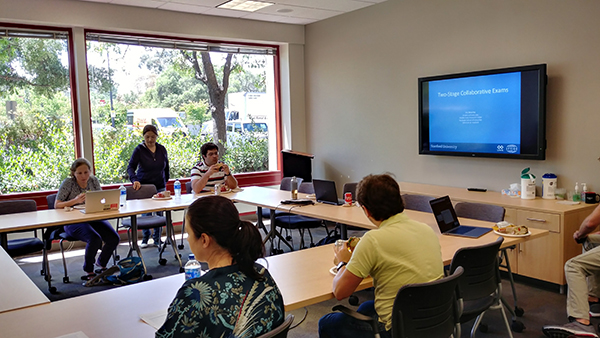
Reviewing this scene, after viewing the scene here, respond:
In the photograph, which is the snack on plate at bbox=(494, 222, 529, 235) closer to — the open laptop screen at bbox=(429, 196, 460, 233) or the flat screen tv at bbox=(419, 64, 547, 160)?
the open laptop screen at bbox=(429, 196, 460, 233)

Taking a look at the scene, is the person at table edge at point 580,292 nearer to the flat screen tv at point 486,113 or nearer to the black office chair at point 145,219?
the flat screen tv at point 486,113

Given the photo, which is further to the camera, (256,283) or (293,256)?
(293,256)

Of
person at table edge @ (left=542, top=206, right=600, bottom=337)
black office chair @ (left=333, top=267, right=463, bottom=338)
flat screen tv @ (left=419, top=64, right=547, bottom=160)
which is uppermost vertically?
flat screen tv @ (left=419, top=64, right=547, bottom=160)

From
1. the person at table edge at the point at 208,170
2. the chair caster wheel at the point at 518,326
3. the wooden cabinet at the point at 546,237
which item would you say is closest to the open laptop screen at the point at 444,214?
the chair caster wheel at the point at 518,326

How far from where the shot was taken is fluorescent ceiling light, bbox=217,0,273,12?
21.1ft

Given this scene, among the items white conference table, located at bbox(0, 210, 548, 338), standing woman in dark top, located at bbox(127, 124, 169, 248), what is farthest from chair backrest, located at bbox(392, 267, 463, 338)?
standing woman in dark top, located at bbox(127, 124, 169, 248)

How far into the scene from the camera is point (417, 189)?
5.90 metres

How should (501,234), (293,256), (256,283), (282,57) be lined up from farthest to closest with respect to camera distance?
1. (282,57)
2. (501,234)
3. (293,256)
4. (256,283)

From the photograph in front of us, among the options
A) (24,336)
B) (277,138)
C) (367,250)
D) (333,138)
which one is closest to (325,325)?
(367,250)

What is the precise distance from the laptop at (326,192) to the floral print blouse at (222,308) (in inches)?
129

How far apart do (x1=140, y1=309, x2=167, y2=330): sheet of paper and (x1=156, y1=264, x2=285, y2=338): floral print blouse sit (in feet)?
1.63

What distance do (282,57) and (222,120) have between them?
56.3 inches

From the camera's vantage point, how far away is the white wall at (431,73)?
4707mm

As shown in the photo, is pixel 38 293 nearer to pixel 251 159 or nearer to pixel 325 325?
pixel 325 325
